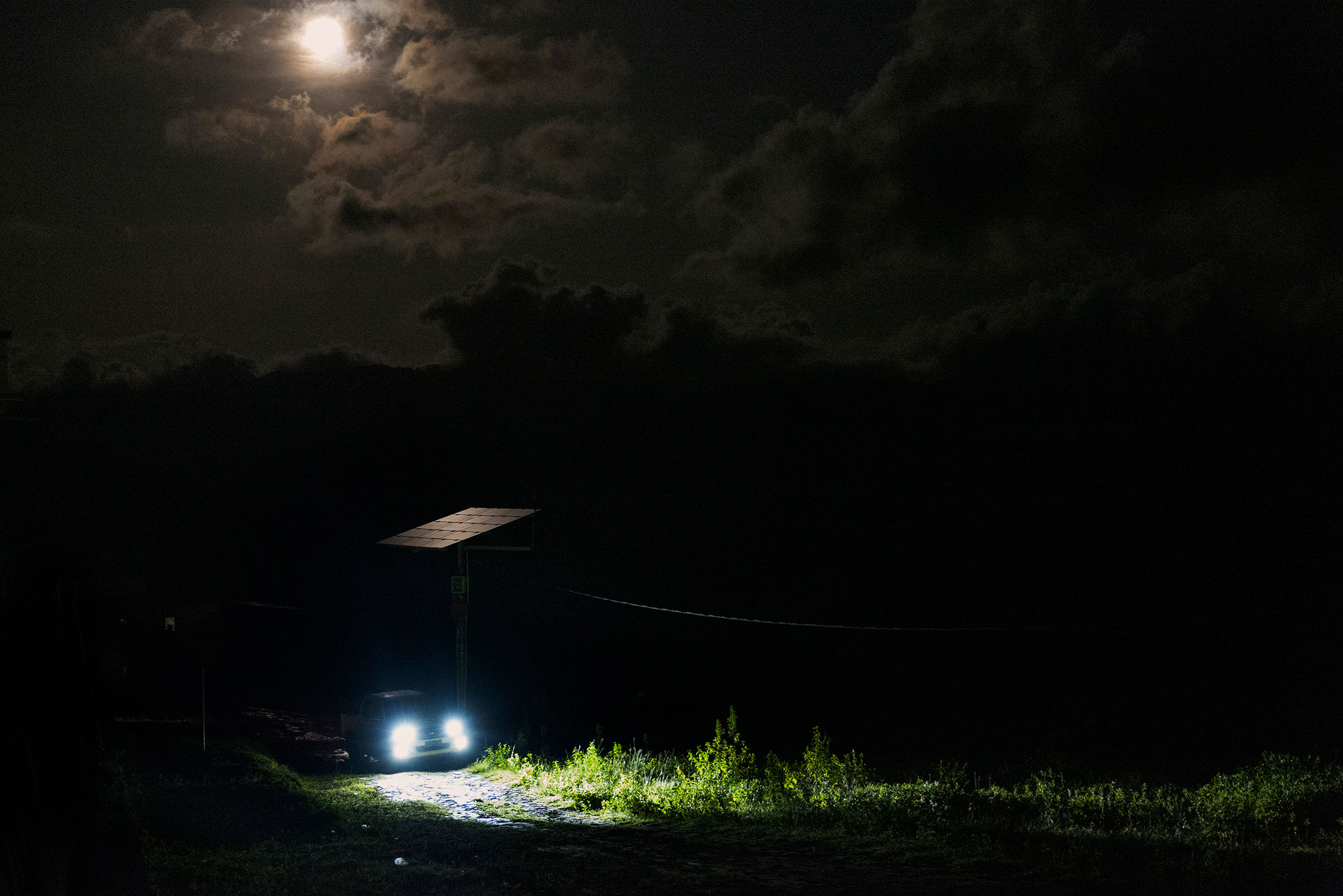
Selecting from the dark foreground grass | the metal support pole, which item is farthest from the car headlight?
the dark foreground grass

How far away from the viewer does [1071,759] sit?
58.8 feet

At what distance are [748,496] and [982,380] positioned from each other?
37.7ft

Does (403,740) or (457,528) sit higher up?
(457,528)

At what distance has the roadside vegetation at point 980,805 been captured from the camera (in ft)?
23.5

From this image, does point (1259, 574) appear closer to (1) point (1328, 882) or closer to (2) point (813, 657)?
(2) point (813, 657)

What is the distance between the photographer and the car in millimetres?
13617

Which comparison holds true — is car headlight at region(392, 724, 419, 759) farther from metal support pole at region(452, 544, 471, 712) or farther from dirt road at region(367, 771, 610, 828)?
metal support pole at region(452, 544, 471, 712)

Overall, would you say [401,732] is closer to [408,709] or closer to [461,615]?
[408,709]

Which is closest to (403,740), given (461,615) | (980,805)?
(461,615)

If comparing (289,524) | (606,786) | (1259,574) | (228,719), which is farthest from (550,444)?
(606,786)

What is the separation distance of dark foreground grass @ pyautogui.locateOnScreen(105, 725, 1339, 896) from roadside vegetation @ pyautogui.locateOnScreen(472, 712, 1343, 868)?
33mm

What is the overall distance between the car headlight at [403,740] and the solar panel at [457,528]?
253 cm

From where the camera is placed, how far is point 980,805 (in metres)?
8.70

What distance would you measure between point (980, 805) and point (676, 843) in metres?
2.74
